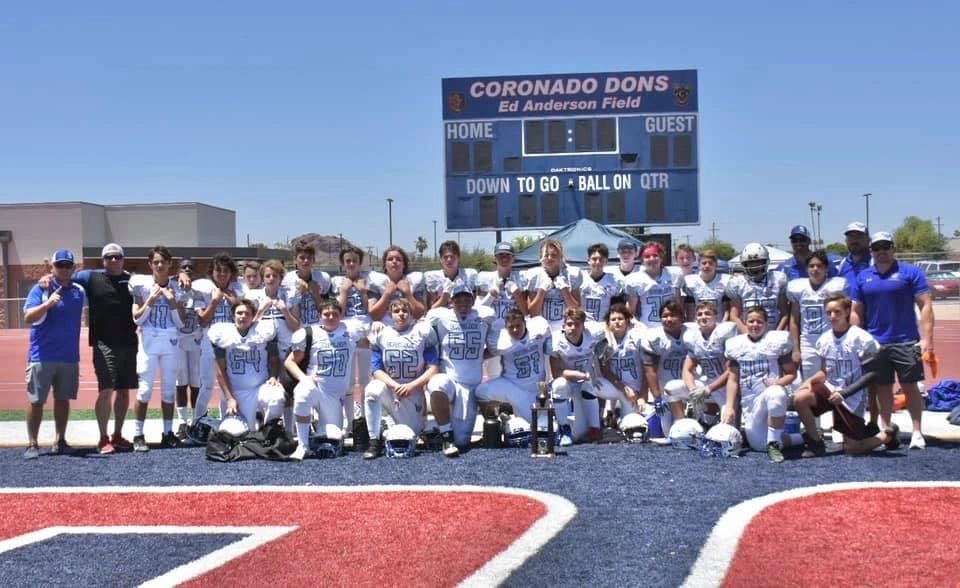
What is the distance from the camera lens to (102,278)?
7.70 meters

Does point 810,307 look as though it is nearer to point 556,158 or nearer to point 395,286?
point 395,286

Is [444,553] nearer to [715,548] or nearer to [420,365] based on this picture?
[715,548]

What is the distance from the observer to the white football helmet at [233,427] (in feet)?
24.6

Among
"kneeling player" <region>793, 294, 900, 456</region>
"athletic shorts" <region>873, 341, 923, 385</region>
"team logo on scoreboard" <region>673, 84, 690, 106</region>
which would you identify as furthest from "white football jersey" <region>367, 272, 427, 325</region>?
"team logo on scoreboard" <region>673, 84, 690, 106</region>

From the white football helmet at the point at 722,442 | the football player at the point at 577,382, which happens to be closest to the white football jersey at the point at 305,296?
the football player at the point at 577,382

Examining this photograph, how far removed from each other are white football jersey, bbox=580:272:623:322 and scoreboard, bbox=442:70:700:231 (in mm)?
10884

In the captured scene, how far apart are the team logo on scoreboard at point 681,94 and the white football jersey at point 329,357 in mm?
13216

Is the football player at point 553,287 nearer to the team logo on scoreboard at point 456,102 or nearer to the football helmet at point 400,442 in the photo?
the football helmet at point 400,442

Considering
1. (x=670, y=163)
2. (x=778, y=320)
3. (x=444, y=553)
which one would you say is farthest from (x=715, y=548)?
(x=670, y=163)

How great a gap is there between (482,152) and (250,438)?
1264 centimetres

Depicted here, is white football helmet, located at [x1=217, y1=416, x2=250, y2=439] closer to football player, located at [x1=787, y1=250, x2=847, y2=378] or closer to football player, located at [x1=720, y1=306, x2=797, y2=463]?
football player, located at [x1=720, y1=306, x2=797, y2=463]

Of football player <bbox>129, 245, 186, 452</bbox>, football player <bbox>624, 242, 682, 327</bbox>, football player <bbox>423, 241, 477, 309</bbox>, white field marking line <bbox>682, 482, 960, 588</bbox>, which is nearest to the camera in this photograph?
white field marking line <bbox>682, 482, 960, 588</bbox>

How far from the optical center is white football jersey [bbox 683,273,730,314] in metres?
8.15

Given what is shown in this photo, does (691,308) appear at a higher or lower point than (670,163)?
lower
